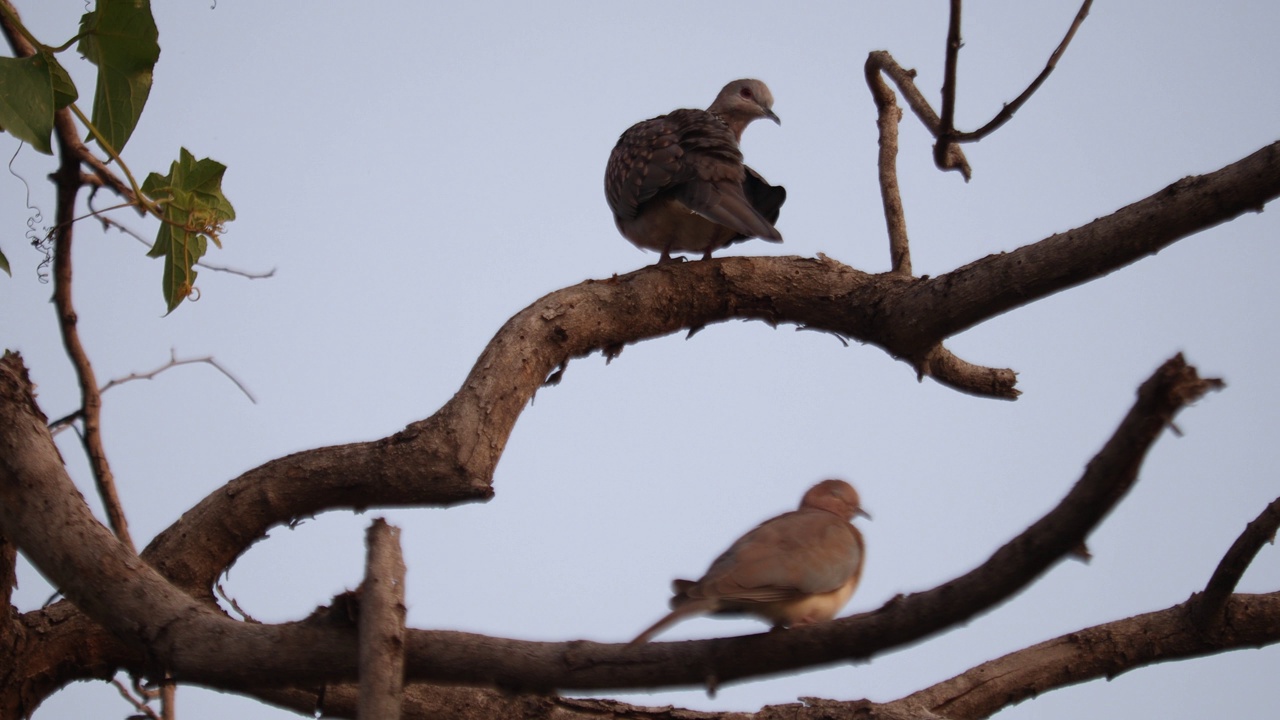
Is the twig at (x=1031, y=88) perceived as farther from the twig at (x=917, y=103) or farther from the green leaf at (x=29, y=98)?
the green leaf at (x=29, y=98)

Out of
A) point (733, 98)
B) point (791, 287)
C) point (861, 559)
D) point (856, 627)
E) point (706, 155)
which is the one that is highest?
point (733, 98)

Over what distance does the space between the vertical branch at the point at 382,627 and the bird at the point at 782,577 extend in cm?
52

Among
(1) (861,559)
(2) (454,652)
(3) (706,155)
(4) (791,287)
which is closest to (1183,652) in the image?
(1) (861,559)

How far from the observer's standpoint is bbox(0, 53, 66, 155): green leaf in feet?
9.08

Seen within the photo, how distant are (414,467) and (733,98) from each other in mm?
3961

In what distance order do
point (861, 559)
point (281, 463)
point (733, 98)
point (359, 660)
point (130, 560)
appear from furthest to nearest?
1. point (733, 98)
2. point (281, 463)
3. point (861, 559)
4. point (130, 560)
5. point (359, 660)

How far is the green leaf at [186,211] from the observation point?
341cm

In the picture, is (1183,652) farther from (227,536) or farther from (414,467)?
(227,536)

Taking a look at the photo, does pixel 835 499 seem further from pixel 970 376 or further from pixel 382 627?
pixel 382 627

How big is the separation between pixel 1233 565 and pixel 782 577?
1.51 metres

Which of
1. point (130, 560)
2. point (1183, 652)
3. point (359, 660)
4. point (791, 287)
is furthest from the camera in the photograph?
point (791, 287)

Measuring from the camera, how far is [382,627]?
2395 mm

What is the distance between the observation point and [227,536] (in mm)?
3100

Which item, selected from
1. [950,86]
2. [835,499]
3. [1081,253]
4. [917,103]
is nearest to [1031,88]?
[950,86]
